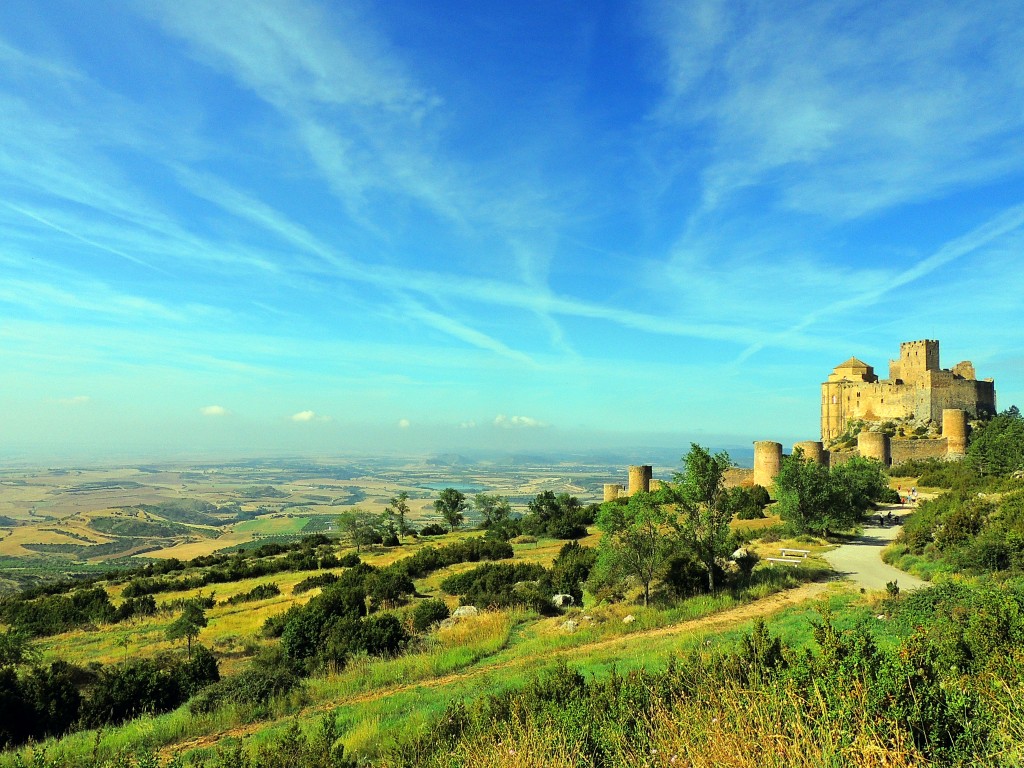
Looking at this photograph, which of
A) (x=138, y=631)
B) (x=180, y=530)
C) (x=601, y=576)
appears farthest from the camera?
(x=180, y=530)

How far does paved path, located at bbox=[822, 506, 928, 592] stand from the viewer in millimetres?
15539

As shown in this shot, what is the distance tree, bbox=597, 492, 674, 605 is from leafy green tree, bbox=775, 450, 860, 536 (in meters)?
10.8

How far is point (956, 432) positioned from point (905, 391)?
36.2 feet

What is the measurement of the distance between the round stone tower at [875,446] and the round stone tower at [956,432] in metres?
5.90

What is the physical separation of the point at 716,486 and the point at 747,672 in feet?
37.7

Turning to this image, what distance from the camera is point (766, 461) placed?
136ft

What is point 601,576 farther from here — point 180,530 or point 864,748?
point 180,530

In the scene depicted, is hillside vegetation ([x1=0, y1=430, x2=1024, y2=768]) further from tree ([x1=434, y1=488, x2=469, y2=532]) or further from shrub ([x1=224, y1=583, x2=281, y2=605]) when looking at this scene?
tree ([x1=434, y1=488, x2=469, y2=532])

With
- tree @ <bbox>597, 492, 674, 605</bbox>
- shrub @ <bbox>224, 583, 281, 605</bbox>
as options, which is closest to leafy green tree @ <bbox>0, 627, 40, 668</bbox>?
shrub @ <bbox>224, 583, 281, 605</bbox>

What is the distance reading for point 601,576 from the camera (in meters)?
16.4

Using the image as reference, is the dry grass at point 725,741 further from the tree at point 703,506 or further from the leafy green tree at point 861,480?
the leafy green tree at point 861,480

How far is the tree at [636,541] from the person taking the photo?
626 inches

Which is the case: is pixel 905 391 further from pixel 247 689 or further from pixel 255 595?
pixel 247 689

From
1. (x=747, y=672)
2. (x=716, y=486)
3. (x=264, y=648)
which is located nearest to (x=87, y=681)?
(x=264, y=648)
